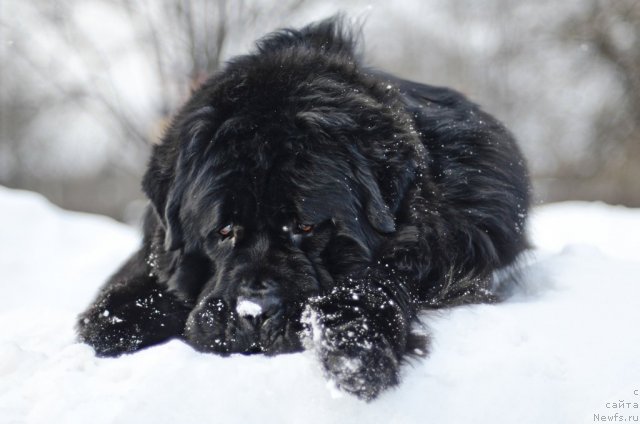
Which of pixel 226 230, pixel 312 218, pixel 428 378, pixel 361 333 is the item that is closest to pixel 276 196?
pixel 312 218

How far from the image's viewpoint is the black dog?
2535 mm

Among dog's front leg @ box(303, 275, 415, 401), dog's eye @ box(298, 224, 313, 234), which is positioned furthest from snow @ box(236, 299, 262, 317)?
dog's eye @ box(298, 224, 313, 234)

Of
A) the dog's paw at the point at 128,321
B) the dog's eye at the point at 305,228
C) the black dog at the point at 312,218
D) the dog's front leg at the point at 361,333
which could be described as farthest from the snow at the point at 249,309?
the dog's paw at the point at 128,321

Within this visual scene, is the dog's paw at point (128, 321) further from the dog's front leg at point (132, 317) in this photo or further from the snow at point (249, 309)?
the snow at point (249, 309)

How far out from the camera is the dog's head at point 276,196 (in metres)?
2.61

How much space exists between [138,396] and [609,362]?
1.61 metres

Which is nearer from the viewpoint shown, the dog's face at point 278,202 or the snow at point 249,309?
the snow at point 249,309

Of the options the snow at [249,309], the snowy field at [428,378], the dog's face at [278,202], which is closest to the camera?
the snowy field at [428,378]

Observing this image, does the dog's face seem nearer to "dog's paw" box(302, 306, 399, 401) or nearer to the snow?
the snow

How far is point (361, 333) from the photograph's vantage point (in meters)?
2.29

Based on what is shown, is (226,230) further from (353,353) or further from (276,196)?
(353,353)

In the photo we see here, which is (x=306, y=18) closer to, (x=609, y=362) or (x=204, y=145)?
(x=204, y=145)

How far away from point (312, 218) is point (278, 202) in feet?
0.50

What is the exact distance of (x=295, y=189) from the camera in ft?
8.81
